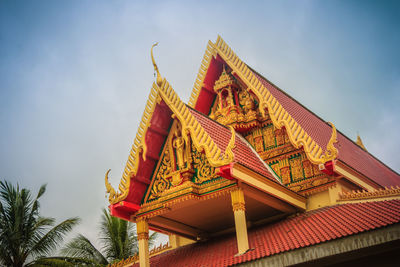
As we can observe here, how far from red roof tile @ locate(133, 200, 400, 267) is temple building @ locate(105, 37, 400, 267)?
1.1 inches

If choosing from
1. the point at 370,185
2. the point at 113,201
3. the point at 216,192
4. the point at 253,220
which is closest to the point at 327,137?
the point at 370,185

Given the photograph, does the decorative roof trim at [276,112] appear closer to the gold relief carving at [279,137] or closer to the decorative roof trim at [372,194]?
the gold relief carving at [279,137]

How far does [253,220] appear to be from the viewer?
40.4 feet

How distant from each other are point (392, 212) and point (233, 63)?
6.20 metres

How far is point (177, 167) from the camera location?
11375mm

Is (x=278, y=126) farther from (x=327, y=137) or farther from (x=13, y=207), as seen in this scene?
(x=13, y=207)

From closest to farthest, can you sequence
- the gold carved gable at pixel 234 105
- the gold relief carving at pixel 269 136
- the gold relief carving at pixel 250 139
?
the gold relief carving at pixel 269 136 → the gold relief carving at pixel 250 139 → the gold carved gable at pixel 234 105

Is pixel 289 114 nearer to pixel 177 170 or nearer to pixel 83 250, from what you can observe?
pixel 177 170

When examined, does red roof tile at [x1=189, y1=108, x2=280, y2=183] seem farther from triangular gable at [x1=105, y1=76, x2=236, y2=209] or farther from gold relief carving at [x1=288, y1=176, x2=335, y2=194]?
gold relief carving at [x1=288, y1=176, x2=335, y2=194]

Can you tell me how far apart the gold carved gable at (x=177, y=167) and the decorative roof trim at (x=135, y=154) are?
518 mm

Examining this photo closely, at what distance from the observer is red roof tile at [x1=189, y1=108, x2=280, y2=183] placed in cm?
1106

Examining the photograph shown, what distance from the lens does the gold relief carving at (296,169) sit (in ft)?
40.1

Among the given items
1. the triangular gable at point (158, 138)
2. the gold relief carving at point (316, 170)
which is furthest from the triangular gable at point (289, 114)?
the triangular gable at point (158, 138)

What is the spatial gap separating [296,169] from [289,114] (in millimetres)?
1357
